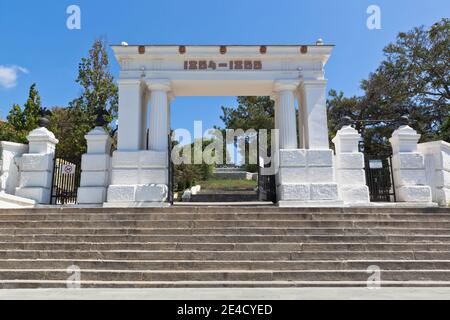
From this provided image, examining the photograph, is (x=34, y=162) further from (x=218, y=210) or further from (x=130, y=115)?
(x=218, y=210)

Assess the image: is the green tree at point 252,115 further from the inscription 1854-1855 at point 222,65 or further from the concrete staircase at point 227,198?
the inscription 1854-1855 at point 222,65

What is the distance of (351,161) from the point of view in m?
11.9

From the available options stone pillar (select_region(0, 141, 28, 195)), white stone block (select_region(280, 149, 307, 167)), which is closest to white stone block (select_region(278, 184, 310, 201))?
white stone block (select_region(280, 149, 307, 167))

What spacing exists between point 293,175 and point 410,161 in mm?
3815

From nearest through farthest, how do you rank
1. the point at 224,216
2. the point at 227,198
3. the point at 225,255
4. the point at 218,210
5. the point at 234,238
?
the point at 225,255 < the point at 234,238 < the point at 224,216 < the point at 218,210 < the point at 227,198

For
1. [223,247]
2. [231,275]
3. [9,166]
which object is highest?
[9,166]

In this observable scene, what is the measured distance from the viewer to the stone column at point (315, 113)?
12.3m

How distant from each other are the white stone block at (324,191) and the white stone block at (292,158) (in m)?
0.84

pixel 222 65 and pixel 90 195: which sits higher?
pixel 222 65

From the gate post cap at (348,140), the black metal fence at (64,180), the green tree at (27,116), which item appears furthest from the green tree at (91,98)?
the gate post cap at (348,140)

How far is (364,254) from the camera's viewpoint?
7648mm

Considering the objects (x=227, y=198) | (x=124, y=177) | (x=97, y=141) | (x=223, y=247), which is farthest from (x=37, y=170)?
(x=227, y=198)

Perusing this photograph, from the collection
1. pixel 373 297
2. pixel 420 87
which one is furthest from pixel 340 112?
pixel 373 297
